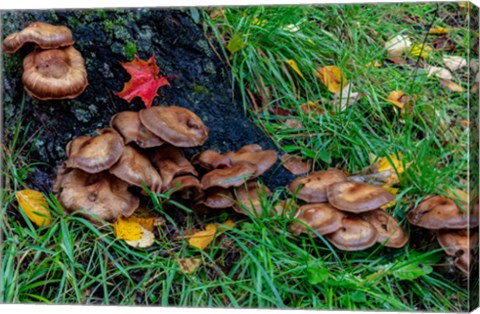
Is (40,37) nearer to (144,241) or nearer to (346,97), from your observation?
(144,241)

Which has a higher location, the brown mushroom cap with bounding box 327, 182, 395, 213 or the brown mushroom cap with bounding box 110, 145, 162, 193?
the brown mushroom cap with bounding box 110, 145, 162, 193

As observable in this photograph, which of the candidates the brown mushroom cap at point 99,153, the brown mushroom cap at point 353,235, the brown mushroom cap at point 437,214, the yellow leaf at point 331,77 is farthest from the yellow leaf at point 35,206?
the brown mushroom cap at point 437,214

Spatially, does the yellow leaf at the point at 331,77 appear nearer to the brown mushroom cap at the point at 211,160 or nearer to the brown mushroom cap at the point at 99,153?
the brown mushroom cap at the point at 211,160

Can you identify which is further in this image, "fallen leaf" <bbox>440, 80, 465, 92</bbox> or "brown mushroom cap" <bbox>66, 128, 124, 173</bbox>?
"brown mushroom cap" <bbox>66, 128, 124, 173</bbox>

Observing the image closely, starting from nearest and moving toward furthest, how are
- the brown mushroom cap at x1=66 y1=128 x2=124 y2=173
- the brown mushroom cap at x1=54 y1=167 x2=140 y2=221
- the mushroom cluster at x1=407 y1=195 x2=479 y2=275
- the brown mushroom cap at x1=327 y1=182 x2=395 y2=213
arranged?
1. the mushroom cluster at x1=407 y1=195 x2=479 y2=275
2. the brown mushroom cap at x1=327 y1=182 x2=395 y2=213
3. the brown mushroom cap at x1=66 y1=128 x2=124 y2=173
4. the brown mushroom cap at x1=54 y1=167 x2=140 y2=221

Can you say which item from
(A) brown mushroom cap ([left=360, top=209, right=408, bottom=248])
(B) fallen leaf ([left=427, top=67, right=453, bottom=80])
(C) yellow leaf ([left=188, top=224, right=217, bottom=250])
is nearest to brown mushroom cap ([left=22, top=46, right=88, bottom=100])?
(C) yellow leaf ([left=188, top=224, right=217, bottom=250])

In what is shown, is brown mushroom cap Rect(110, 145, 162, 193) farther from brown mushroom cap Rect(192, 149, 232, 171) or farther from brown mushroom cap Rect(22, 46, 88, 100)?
brown mushroom cap Rect(22, 46, 88, 100)

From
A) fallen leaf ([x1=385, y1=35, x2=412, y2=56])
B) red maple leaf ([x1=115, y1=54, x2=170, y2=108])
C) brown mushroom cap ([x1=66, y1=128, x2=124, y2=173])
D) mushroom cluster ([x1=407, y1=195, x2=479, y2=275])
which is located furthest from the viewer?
red maple leaf ([x1=115, y1=54, x2=170, y2=108])
